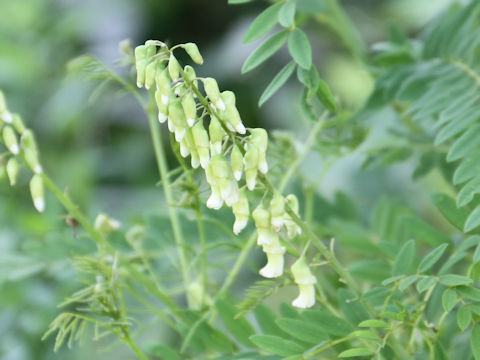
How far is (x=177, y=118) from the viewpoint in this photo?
1.34 feet

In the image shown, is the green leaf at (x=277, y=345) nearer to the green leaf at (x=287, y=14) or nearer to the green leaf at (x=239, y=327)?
the green leaf at (x=239, y=327)

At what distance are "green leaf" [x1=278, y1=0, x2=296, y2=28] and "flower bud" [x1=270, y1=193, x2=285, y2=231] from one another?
0.52ft

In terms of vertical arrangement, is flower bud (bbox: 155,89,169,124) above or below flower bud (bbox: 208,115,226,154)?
above

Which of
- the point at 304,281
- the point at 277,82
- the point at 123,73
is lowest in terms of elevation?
the point at 123,73

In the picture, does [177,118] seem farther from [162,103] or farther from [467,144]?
[467,144]

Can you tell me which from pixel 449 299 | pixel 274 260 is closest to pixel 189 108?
pixel 274 260

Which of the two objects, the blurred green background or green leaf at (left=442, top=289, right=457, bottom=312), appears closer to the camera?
green leaf at (left=442, top=289, right=457, bottom=312)

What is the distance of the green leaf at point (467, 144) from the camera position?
49cm

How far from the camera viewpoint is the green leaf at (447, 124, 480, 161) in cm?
49

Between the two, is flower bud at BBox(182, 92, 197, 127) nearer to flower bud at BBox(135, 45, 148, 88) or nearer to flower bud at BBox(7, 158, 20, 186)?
flower bud at BBox(135, 45, 148, 88)

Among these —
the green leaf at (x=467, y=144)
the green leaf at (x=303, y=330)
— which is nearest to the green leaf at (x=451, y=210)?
the green leaf at (x=467, y=144)

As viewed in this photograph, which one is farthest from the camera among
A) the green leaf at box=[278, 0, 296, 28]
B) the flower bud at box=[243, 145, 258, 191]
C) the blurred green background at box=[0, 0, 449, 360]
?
the blurred green background at box=[0, 0, 449, 360]

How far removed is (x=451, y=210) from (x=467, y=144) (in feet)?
0.17

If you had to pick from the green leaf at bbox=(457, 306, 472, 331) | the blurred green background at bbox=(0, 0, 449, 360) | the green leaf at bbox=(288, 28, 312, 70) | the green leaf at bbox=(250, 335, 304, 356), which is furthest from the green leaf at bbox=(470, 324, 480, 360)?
the blurred green background at bbox=(0, 0, 449, 360)
